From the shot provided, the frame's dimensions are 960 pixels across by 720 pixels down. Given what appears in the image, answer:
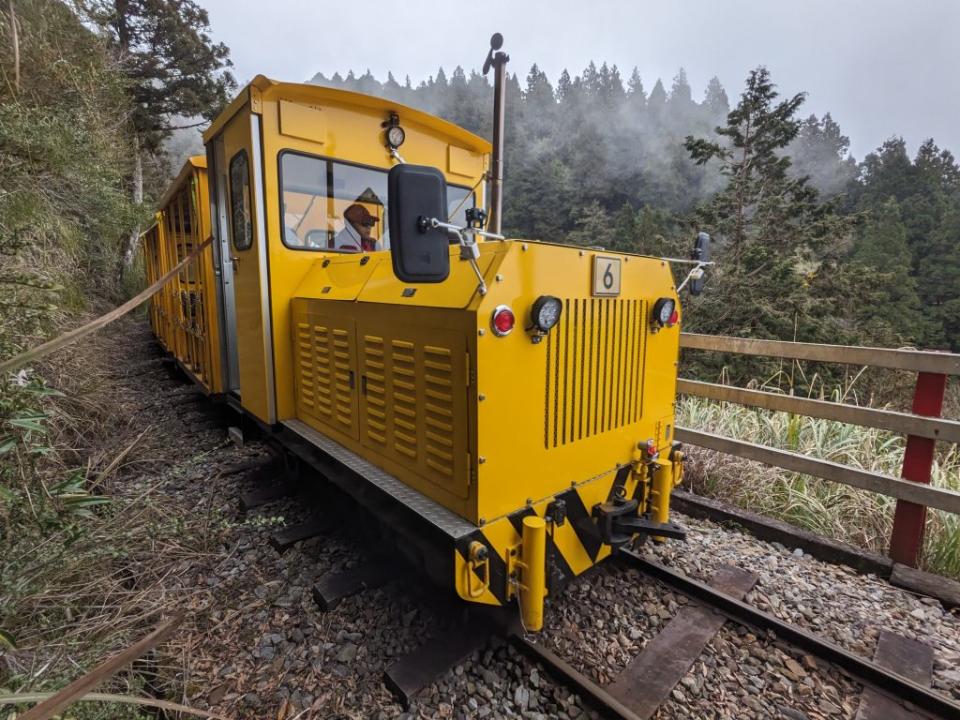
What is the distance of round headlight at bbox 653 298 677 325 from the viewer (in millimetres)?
2791

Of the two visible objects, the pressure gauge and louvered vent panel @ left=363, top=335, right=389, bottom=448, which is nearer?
louvered vent panel @ left=363, top=335, right=389, bottom=448

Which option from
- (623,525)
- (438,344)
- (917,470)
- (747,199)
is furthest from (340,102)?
(747,199)

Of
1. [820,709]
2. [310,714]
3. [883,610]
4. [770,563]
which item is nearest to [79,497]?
[310,714]

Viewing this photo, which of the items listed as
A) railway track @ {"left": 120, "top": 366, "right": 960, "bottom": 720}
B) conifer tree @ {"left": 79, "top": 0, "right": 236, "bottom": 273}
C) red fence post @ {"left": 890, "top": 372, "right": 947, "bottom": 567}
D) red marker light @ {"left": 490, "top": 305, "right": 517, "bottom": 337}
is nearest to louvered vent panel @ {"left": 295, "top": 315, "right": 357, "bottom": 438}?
railway track @ {"left": 120, "top": 366, "right": 960, "bottom": 720}

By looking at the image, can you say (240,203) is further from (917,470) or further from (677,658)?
(917,470)

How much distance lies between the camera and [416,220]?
5.56 ft

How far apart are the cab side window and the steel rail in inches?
128

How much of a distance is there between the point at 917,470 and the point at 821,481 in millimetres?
945

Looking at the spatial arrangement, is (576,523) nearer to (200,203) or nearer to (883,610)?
(883,610)

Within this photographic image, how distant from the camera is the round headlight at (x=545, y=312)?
2072 mm

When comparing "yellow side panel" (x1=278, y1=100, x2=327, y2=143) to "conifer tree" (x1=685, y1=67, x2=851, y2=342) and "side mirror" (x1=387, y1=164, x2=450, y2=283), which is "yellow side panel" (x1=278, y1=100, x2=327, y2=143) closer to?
"side mirror" (x1=387, y1=164, x2=450, y2=283)

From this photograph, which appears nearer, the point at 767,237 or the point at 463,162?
the point at 463,162

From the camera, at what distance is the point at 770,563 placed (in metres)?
3.14

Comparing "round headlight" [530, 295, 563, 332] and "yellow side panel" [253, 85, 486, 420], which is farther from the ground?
"yellow side panel" [253, 85, 486, 420]
